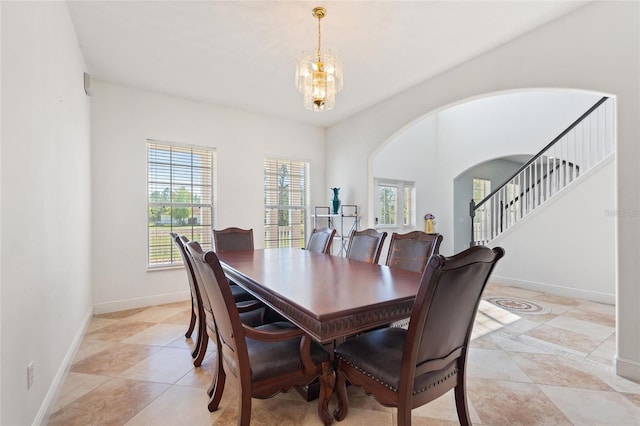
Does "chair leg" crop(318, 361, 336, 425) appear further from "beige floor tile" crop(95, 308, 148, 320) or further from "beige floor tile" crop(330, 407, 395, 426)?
"beige floor tile" crop(95, 308, 148, 320)

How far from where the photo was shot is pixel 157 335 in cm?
295

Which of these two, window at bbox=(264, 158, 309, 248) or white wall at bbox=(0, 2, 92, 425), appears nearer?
white wall at bbox=(0, 2, 92, 425)

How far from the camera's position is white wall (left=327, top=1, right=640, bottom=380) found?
210 cm

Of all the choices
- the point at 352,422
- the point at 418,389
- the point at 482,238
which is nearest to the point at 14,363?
the point at 352,422

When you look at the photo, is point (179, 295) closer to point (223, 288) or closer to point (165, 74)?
point (165, 74)

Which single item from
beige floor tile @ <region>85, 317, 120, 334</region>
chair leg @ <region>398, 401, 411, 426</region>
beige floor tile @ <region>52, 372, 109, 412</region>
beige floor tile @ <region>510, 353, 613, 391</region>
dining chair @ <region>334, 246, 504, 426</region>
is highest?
dining chair @ <region>334, 246, 504, 426</region>

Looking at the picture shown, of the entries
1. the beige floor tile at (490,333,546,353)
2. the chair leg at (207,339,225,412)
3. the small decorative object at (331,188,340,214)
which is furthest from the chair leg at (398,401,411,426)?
the small decorative object at (331,188,340,214)

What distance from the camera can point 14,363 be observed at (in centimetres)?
141

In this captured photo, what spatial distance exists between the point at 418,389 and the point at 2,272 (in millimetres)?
1900

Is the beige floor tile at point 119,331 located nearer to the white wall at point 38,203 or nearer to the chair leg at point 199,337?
the white wall at point 38,203

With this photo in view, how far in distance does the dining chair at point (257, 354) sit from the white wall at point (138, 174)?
285 cm

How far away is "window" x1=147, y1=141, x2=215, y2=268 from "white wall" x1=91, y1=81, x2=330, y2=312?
0.39 ft

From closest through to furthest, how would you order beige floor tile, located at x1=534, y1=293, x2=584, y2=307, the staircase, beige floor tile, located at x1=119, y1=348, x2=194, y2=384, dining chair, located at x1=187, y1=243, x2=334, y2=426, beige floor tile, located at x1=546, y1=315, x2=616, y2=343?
1. dining chair, located at x1=187, y1=243, x2=334, y2=426
2. beige floor tile, located at x1=119, y1=348, x2=194, y2=384
3. beige floor tile, located at x1=546, y1=315, x2=616, y2=343
4. beige floor tile, located at x1=534, y1=293, x2=584, y2=307
5. the staircase

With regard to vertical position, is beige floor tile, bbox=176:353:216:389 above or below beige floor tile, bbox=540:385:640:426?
below
